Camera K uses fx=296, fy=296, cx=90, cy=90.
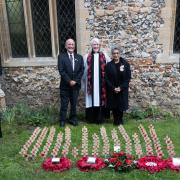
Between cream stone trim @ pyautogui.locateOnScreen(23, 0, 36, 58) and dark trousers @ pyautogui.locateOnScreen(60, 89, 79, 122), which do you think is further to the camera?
cream stone trim @ pyautogui.locateOnScreen(23, 0, 36, 58)

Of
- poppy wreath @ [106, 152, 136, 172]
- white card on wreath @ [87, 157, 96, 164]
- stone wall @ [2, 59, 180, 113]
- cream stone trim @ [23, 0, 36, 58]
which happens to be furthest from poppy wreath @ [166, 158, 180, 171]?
cream stone trim @ [23, 0, 36, 58]

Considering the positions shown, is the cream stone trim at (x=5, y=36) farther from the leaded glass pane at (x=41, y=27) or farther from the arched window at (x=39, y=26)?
the leaded glass pane at (x=41, y=27)

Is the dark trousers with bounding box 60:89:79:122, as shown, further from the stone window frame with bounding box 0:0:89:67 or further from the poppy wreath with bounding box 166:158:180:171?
the poppy wreath with bounding box 166:158:180:171

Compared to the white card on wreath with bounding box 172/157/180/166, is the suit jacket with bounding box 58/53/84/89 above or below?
above

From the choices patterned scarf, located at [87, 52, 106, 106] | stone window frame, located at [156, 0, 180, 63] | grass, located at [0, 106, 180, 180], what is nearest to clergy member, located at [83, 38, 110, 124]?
patterned scarf, located at [87, 52, 106, 106]

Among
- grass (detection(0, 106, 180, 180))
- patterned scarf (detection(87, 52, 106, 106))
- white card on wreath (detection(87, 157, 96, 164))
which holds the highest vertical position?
patterned scarf (detection(87, 52, 106, 106))

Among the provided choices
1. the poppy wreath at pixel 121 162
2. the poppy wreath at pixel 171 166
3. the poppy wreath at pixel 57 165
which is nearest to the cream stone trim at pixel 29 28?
the poppy wreath at pixel 57 165

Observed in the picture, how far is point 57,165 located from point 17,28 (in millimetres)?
4075

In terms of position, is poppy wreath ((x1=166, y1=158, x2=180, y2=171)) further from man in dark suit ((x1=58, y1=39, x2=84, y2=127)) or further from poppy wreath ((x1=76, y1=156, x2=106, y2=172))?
man in dark suit ((x1=58, y1=39, x2=84, y2=127))

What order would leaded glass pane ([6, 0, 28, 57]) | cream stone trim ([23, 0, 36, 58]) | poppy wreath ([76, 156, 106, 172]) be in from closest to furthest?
poppy wreath ([76, 156, 106, 172])
cream stone trim ([23, 0, 36, 58])
leaded glass pane ([6, 0, 28, 57])

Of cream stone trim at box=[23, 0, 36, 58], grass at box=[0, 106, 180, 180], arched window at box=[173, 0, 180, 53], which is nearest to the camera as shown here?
grass at box=[0, 106, 180, 180]

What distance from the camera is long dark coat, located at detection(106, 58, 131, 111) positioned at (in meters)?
6.29

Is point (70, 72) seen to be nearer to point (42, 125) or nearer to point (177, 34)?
point (42, 125)

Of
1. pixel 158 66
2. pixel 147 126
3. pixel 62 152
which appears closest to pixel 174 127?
pixel 147 126
